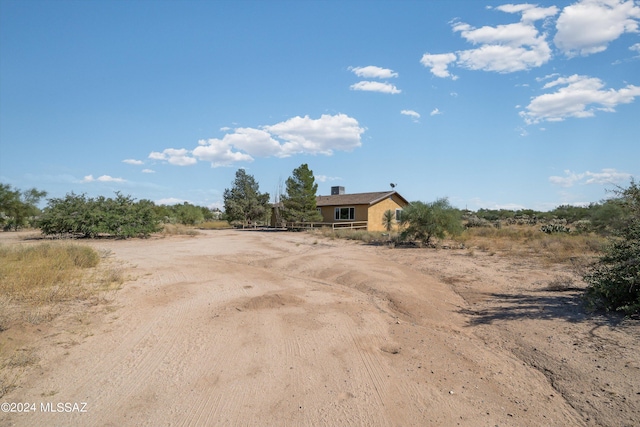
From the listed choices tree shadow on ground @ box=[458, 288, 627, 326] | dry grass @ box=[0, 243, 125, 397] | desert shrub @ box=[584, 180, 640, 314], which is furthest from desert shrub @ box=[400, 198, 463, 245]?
dry grass @ box=[0, 243, 125, 397]

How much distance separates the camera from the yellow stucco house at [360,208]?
3753 cm

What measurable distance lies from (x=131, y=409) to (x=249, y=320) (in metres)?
3.32

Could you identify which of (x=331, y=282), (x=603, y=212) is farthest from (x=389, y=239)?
(x=331, y=282)

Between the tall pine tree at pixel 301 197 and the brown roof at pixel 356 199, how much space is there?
2976 mm

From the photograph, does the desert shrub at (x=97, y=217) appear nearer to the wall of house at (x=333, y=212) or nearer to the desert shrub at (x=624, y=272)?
the wall of house at (x=333, y=212)

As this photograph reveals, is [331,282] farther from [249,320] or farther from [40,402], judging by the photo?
[40,402]

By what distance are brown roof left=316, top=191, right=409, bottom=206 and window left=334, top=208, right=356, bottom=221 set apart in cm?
65

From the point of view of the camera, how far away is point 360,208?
38.3 metres

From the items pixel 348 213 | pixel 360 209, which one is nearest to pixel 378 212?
pixel 360 209

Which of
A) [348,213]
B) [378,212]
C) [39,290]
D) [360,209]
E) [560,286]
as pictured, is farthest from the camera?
[348,213]

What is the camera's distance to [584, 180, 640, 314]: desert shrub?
270 inches

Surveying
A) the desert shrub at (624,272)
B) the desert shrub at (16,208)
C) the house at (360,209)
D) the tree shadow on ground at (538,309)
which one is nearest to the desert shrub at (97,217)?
the desert shrub at (16,208)

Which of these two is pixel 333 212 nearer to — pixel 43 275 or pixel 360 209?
pixel 360 209

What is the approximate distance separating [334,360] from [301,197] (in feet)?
113
